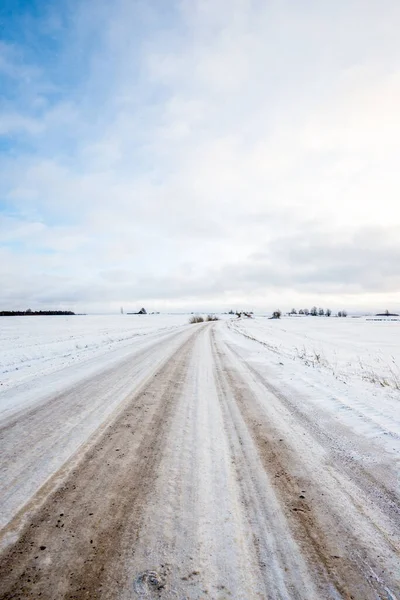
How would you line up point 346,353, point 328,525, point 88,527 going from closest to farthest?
point 88,527 → point 328,525 → point 346,353

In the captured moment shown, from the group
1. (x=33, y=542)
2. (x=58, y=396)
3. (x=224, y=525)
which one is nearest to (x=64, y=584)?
(x=33, y=542)

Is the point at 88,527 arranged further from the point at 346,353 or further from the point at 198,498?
the point at 346,353

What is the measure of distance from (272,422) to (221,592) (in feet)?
10.8

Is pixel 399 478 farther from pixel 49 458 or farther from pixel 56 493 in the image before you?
pixel 49 458

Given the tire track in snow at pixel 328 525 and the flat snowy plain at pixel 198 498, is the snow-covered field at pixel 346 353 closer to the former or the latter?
the flat snowy plain at pixel 198 498

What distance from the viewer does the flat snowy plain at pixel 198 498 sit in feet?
6.54

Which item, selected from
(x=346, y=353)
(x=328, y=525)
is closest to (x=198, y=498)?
(x=328, y=525)

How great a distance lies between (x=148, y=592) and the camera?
1866 mm

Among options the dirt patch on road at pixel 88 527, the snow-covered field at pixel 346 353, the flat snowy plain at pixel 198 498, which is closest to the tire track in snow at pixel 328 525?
→ the flat snowy plain at pixel 198 498

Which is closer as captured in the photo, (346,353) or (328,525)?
(328,525)

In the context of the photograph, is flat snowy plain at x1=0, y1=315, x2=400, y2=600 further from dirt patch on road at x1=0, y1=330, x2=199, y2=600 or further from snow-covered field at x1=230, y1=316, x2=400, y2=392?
snow-covered field at x1=230, y1=316, x2=400, y2=392

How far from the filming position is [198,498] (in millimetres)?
2885

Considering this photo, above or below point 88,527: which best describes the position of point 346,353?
below

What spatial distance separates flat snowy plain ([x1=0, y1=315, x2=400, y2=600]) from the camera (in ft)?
6.54
